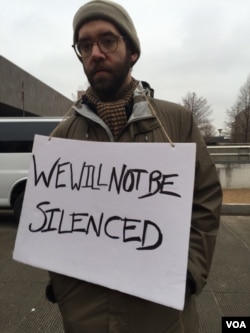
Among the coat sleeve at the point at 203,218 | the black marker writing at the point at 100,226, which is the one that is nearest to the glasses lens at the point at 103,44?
the coat sleeve at the point at 203,218

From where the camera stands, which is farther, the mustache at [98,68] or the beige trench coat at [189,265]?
the mustache at [98,68]

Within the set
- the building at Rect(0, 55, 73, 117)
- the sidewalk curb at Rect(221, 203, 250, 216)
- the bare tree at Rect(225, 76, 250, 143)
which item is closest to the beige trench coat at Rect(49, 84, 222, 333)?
the sidewalk curb at Rect(221, 203, 250, 216)

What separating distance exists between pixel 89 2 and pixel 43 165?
731 mm

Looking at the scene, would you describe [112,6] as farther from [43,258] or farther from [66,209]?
[43,258]

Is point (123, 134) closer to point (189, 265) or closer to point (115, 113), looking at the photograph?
point (115, 113)

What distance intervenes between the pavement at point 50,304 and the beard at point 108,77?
2459 millimetres

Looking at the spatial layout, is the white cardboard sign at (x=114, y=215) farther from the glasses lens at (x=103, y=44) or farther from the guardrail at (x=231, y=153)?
the guardrail at (x=231, y=153)

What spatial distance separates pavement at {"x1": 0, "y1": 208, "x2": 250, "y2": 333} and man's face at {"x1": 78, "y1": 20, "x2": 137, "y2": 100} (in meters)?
2.49

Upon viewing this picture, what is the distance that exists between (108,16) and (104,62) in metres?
0.20

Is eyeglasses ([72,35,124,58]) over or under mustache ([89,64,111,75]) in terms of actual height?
over

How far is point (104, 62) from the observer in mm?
1517

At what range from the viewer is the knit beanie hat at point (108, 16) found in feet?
5.01

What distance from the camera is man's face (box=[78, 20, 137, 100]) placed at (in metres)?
1.52

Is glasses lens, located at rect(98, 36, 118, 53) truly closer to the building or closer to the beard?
the beard
